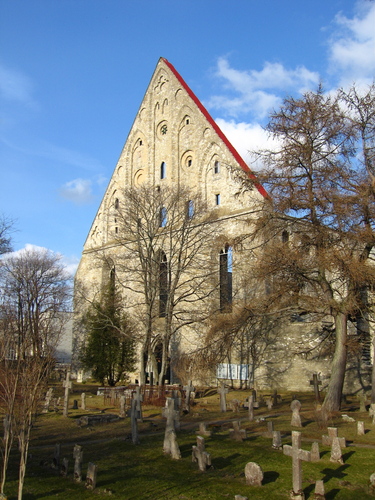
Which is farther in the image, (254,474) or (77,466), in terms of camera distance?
(77,466)

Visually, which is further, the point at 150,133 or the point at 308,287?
the point at 150,133

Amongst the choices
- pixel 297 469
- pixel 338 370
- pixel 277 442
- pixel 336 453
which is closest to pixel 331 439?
pixel 336 453

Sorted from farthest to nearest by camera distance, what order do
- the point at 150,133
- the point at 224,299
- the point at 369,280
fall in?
the point at 150,133 < the point at 224,299 < the point at 369,280

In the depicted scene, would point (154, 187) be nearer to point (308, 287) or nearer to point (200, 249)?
point (200, 249)

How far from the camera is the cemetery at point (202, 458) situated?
816 cm

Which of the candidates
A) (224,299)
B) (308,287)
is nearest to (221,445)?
(308,287)

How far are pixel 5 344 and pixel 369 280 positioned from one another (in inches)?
380

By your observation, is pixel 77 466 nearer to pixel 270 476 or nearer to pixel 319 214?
pixel 270 476

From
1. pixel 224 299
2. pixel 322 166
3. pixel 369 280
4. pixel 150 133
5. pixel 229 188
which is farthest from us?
pixel 150 133

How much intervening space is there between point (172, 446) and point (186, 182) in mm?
19632

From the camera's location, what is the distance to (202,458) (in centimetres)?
940

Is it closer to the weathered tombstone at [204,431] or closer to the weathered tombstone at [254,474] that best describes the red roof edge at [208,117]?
the weathered tombstone at [204,431]

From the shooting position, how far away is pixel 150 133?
102 feet

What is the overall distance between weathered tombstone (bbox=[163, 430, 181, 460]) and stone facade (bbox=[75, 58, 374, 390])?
11.8 m
